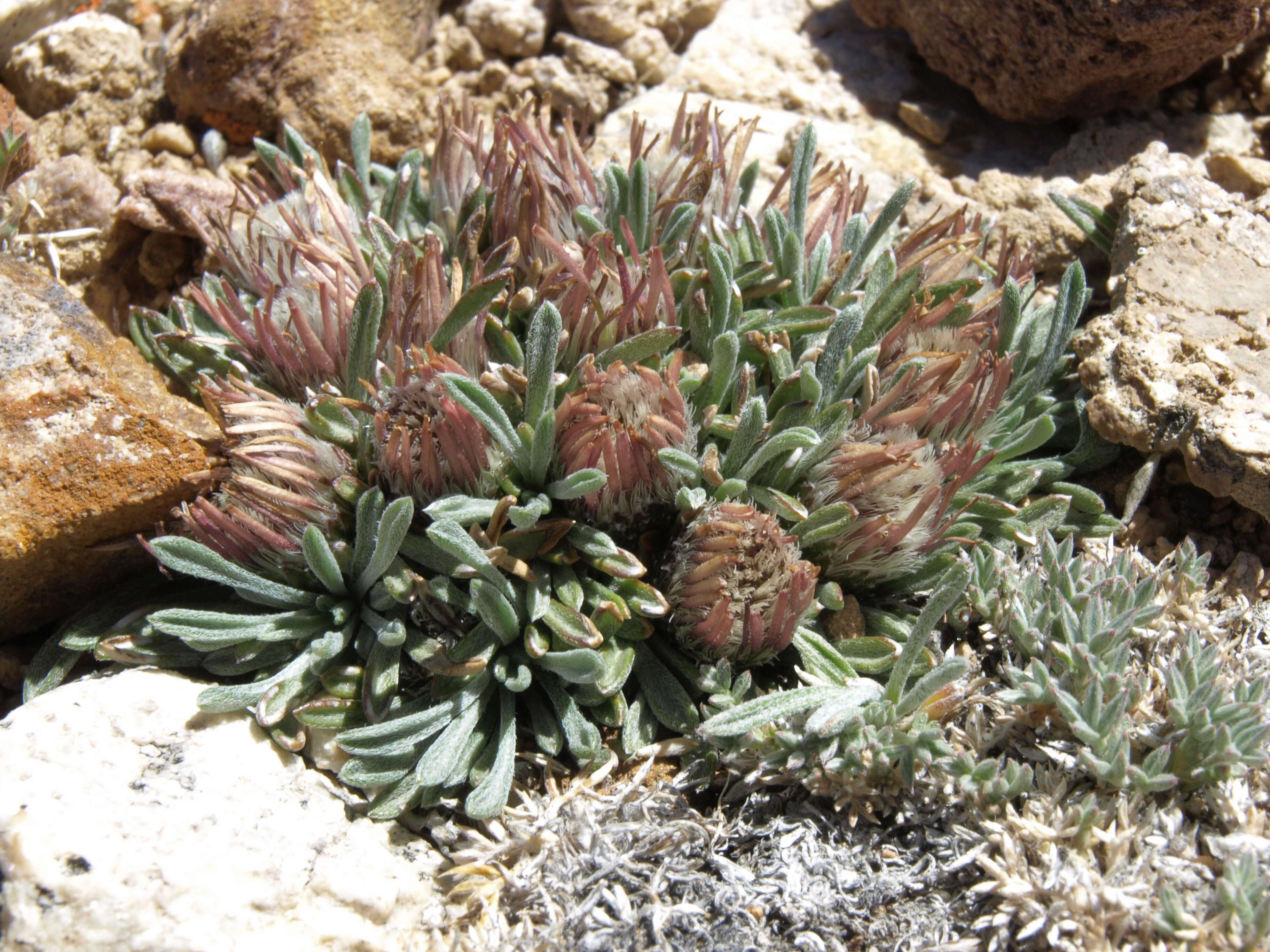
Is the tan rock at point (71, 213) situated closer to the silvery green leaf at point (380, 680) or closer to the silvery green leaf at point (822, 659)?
the silvery green leaf at point (380, 680)

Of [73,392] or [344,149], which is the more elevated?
[344,149]

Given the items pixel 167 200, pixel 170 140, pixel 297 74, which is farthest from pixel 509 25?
pixel 167 200

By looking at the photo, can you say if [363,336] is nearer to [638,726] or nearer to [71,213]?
[638,726]

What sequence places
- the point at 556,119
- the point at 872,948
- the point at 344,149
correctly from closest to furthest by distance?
1. the point at 872,948
2. the point at 344,149
3. the point at 556,119

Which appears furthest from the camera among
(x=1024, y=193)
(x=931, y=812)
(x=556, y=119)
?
(x=556, y=119)

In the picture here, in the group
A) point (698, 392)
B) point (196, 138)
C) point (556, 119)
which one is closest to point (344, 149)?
point (196, 138)

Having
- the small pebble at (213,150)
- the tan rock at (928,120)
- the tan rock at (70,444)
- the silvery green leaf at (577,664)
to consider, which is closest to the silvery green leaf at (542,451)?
the silvery green leaf at (577,664)

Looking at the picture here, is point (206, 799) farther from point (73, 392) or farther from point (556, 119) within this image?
point (556, 119)

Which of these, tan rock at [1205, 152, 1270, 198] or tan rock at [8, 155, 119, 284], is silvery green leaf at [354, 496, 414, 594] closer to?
tan rock at [8, 155, 119, 284]
